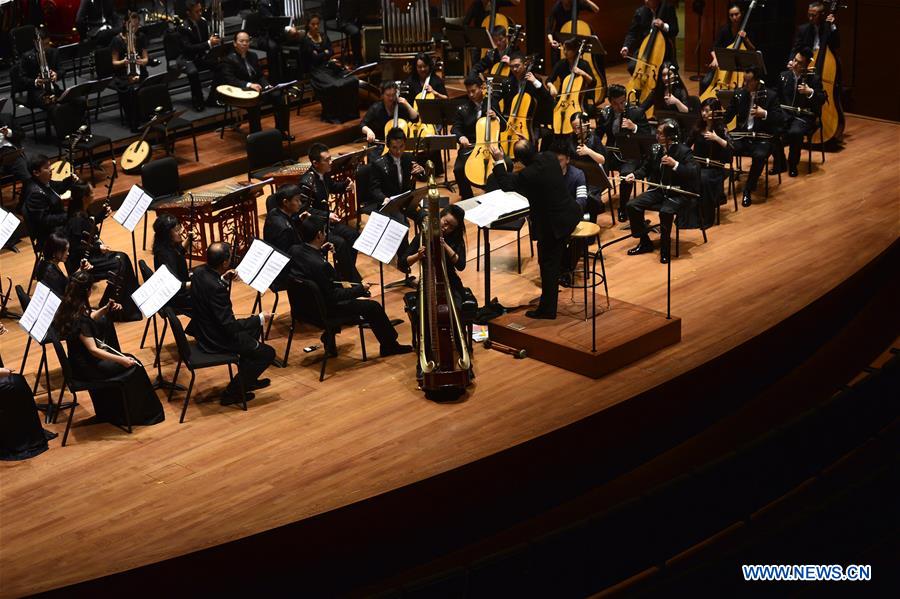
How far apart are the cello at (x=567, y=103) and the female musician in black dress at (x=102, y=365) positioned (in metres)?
4.95

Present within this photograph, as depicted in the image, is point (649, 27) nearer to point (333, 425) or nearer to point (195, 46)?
point (195, 46)

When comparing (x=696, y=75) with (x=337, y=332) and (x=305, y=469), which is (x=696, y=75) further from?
(x=305, y=469)

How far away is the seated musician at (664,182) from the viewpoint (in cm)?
900

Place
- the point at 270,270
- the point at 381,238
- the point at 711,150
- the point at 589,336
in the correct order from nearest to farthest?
the point at 270,270
the point at 381,238
the point at 589,336
the point at 711,150

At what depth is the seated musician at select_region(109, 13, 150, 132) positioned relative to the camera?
450 inches

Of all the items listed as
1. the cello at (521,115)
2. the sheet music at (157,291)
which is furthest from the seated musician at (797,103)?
the sheet music at (157,291)

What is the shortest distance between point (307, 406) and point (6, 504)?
68.7 inches

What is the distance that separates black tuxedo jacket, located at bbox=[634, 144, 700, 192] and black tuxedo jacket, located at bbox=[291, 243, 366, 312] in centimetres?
266

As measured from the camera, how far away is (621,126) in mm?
9906

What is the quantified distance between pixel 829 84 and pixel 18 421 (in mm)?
7522

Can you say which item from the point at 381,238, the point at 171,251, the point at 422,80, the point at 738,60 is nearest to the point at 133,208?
the point at 171,251

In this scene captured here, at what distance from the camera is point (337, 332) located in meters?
8.23

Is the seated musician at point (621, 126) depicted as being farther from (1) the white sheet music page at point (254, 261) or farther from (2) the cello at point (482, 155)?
(1) the white sheet music page at point (254, 261)

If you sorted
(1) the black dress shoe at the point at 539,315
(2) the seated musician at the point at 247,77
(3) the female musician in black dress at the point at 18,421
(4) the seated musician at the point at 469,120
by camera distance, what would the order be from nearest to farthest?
(3) the female musician in black dress at the point at 18,421 < (1) the black dress shoe at the point at 539,315 < (4) the seated musician at the point at 469,120 < (2) the seated musician at the point at 247,77
